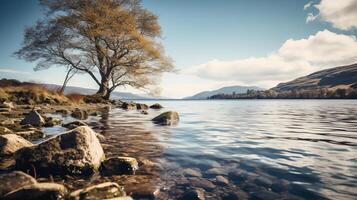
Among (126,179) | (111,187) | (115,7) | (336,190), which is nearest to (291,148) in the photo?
(336,190)

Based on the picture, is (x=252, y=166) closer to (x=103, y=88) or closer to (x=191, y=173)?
(x=191, y=173)

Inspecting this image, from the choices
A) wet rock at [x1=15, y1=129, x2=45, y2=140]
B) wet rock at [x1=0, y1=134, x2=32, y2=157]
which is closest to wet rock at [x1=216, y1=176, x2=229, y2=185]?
wet rock at [x1=0, y1=134, x2=32, y2=157]

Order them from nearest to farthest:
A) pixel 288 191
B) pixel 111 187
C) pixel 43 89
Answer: pixel 111 187
pixel 288 191
pixel 43 89

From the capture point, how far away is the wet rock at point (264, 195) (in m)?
4.29

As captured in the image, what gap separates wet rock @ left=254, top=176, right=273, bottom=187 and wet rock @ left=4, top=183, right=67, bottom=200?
3.33 metres

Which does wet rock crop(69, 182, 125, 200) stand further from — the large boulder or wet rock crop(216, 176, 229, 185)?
wet rock crop(216, 176, 229, 185)

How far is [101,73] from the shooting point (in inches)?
1321

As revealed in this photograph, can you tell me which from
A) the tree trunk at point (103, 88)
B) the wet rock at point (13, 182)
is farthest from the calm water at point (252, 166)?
the tree trunk at point (103, 88)

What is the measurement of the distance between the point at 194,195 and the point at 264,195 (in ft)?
3.73

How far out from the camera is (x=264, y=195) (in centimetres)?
441

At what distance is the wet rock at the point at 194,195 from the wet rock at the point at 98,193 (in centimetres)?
98

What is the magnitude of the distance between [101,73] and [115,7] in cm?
804

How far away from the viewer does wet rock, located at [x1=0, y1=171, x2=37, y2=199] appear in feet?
13.0

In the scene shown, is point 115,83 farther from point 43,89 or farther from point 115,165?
point 115,165
